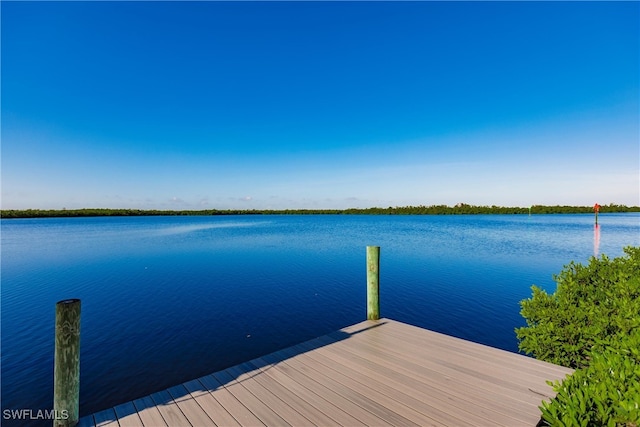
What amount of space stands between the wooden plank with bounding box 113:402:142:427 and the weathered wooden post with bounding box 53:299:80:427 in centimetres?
48

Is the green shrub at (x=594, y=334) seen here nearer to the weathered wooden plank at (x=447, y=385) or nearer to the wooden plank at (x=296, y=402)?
the weathered wooden plank at (x=447, y=385)

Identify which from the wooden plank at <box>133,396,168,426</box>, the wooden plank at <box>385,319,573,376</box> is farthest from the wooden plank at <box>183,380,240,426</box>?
the wooden plank at <box>385,319,573,376</box>

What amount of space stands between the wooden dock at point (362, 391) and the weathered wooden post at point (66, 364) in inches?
9.6

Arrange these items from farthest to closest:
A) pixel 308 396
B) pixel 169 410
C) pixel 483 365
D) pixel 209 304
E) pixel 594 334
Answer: pixel 209 304 → pixel 594 334 → pixel 483 365 → pixel 308 396 → pixel 169 410

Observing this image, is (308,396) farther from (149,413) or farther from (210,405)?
(149,413)

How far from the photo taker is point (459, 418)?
3.65m

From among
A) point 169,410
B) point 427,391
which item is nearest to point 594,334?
point 427,391

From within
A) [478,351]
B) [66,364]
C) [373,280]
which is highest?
[373,280]

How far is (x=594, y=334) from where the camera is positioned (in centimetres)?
511

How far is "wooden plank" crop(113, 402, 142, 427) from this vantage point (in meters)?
3.65

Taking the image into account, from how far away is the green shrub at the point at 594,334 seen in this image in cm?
235

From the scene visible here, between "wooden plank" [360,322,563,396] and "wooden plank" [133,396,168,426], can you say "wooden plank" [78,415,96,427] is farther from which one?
"wooden plank" [360,322,563,396]

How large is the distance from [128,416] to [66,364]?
102 cm

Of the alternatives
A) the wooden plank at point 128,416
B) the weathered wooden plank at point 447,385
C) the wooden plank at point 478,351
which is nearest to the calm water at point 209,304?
the wooden plank at point 128,416
